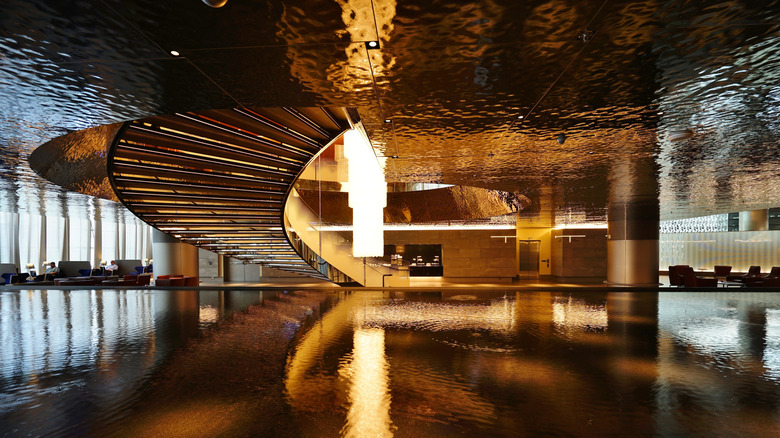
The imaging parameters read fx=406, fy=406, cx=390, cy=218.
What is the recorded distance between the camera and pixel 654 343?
6281 millimetres

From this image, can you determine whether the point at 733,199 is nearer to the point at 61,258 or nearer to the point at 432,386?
the point at 432,386

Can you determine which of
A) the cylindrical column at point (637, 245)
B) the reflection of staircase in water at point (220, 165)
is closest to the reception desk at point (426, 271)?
the cylindrical column at point (637, 245)

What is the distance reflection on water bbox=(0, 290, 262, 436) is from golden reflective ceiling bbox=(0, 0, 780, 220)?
3.15 m

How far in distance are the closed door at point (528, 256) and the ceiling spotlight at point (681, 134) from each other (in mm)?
17478

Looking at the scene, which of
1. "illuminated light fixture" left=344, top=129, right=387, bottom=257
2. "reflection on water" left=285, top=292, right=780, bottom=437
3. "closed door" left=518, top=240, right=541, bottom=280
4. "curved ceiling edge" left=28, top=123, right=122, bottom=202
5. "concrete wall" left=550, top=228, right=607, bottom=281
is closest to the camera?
"reflection on water" left=285, top=292, right=780, bottom=437

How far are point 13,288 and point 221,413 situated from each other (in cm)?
1595

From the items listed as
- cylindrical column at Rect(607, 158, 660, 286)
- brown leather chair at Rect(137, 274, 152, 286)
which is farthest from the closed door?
brown leather chair at Rect(137, 274, 152, 286)

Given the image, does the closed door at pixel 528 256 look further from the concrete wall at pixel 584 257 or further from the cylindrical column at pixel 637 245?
the cylindrical column at pixel 637 245

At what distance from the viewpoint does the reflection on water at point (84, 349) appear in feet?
12.4

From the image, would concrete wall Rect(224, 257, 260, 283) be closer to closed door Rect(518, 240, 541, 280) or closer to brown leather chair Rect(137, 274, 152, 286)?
brown leather chair Rect(137, 274, 152, 286)

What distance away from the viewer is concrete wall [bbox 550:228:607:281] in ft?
68.0

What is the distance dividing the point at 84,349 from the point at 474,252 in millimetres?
15617

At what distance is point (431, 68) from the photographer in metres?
3.97

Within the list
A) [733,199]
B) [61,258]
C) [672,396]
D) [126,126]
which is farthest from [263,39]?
[61,258]
